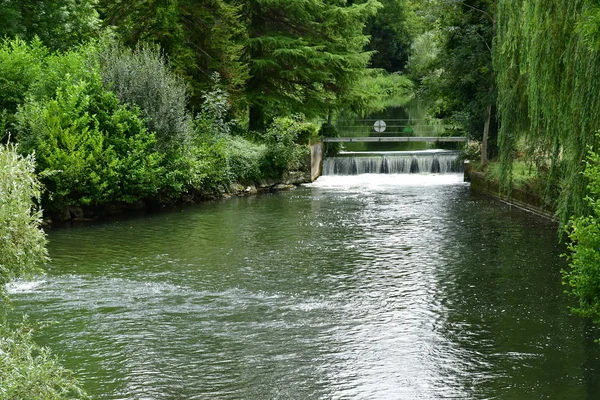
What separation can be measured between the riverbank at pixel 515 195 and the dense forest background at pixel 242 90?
1.29ft

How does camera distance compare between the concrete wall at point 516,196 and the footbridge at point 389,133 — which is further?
the footbridge at point 389,133

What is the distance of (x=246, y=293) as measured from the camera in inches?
606

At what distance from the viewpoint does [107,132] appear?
2442 cm

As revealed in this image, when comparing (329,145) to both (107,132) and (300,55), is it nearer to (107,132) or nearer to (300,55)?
(300,55)

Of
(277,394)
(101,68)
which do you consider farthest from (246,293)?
(101,68)

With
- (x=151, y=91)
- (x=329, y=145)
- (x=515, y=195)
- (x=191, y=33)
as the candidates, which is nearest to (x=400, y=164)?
(x=329, y=145)

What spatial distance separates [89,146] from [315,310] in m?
12.6

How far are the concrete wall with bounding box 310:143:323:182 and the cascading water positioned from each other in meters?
0.85

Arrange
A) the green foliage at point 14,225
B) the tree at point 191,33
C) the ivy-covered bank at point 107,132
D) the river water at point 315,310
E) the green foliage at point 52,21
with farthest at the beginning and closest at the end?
1. the green foliage at point 52,21
2. the tree at point 191,33
3. the ivy-covered bank at point 107,132
4. the river water at point 315,310
5. the green foliage at point 14,225

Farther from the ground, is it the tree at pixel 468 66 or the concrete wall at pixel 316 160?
the tree at pixel 468 66

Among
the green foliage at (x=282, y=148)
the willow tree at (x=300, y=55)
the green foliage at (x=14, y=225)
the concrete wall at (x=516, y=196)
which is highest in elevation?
the willow tree at (x=300, y=55)

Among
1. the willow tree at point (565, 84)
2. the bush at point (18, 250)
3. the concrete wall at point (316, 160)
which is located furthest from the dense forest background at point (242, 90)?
the bush at point (18, 250)

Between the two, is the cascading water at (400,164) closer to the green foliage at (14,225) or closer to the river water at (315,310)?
the river water at (315,310)

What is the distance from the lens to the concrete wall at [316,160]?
34213 mm
